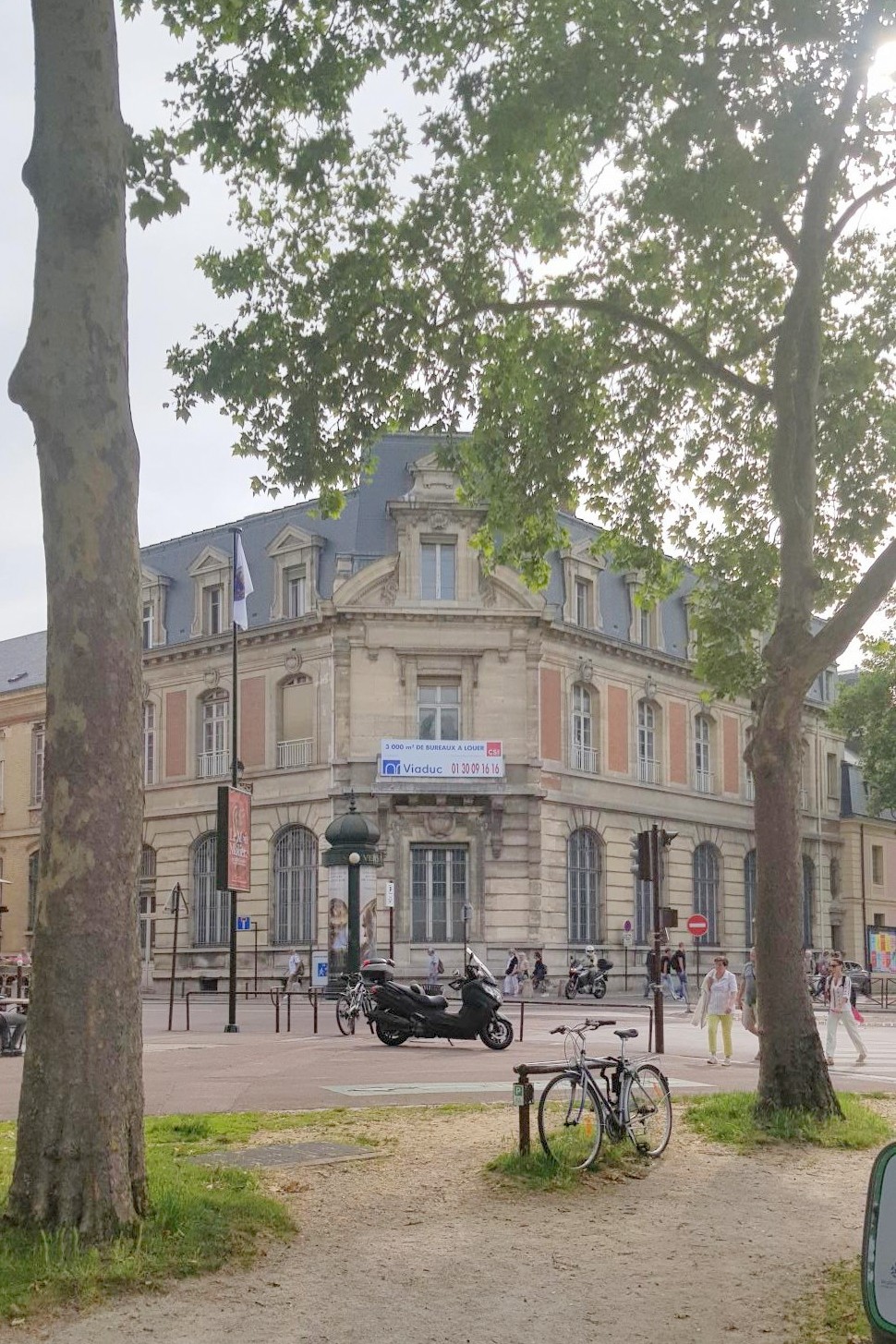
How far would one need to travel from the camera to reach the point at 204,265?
571 inches

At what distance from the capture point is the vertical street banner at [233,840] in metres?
22.9

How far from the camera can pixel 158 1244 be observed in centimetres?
709

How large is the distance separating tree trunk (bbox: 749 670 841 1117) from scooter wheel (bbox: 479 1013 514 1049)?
9.18 metres

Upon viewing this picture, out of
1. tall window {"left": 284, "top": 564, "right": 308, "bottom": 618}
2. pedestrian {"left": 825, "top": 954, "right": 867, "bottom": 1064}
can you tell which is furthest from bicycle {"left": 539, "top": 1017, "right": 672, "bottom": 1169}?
tall window {"left": 284, "top": 564, "right": 308, "bottom": 618}

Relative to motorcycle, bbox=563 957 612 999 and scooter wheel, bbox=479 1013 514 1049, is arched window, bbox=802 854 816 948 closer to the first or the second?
motorcycle, bbox=563 957 612 999

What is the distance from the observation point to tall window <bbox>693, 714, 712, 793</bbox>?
5009 centimetres

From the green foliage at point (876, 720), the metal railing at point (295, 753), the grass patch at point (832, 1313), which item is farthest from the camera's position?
the green foliage at point (876, 720)

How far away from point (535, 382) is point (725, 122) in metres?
3.68

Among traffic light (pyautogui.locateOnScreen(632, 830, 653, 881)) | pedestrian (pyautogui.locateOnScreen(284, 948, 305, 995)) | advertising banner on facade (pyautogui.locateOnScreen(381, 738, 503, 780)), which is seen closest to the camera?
traffic light (pyautogui.locateOnScreen(632, 830, 653, 881))

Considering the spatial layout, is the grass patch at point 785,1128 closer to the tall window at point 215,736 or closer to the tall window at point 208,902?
the tall window at point 208,902

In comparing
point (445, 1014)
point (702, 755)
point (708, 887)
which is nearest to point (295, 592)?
point (702, 755)

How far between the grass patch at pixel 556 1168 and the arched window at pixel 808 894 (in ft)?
149

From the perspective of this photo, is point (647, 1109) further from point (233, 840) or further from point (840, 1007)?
point (233, 840)

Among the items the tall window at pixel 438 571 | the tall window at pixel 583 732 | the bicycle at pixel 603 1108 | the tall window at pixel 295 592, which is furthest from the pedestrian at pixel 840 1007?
the tall window at pixel 295 592
